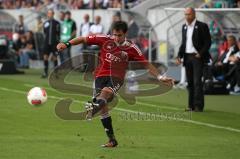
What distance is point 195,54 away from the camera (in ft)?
61.5

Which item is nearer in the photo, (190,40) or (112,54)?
(112,54)

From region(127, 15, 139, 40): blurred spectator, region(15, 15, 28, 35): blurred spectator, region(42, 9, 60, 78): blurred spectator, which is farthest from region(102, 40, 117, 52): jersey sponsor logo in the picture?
Answer: region(15, 15, 28, 35): blurred spectator

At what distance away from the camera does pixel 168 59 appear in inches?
1077

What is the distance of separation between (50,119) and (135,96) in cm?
567

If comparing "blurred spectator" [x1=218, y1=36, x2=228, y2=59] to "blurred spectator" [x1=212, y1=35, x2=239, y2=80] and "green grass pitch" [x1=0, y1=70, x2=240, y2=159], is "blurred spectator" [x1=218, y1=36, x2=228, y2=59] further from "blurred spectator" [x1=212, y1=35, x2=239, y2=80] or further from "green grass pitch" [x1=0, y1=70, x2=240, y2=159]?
"green grass pitch" [x1=0, y1=70, x2=240, y2=159]

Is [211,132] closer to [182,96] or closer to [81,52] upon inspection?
[182,96]

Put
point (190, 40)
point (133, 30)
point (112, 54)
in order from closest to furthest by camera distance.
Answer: point (112, 54)
point (190, 40)
point (133, 30)

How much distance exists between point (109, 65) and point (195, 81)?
555cm

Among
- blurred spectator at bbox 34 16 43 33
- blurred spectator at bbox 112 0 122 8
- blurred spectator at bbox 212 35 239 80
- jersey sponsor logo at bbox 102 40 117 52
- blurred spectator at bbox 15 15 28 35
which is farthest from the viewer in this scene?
blurred spectator at bbox 34 16 43 33

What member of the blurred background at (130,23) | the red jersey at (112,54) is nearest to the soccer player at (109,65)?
the red jersey at (112,54)

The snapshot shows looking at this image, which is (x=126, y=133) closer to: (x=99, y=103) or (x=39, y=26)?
(x=99, y=103)

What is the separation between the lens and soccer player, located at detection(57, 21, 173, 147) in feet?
42.9

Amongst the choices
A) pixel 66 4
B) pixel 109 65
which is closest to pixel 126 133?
pixel 109 65

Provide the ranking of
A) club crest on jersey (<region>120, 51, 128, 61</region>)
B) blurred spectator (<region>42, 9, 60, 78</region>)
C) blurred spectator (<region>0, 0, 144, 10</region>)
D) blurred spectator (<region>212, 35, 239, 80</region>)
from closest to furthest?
club crest on jersey (<region>120, 51, 128, 61</region>) → blurred spectator (<region>212, 35, 239, 80</region>) → blurred spectator (<region>42, 9, 60, 78</region>) → blurred spectator (<region>0, 0, 144, 10</region>)
